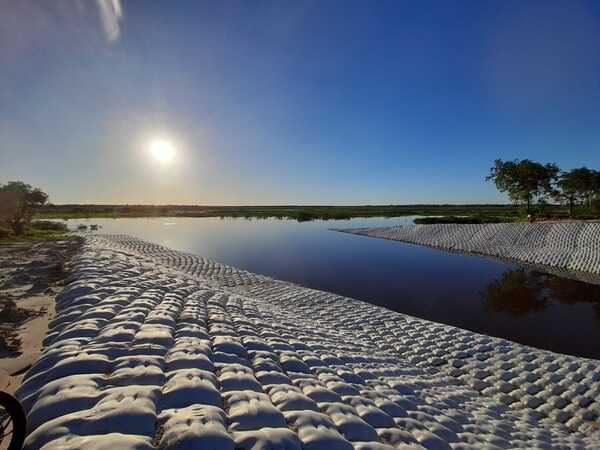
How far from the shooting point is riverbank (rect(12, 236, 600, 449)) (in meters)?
2.77

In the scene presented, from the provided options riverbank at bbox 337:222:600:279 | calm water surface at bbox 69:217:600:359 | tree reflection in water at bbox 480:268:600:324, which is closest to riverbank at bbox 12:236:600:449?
calm water surface at bbox 69:217:600:359

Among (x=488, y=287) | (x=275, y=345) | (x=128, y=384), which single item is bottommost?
(x=488, y=287)

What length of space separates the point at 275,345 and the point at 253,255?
26.6 m

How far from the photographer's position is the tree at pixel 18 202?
32366 mm

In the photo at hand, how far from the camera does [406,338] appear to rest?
1084 centimetres

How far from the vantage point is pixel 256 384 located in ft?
13.5

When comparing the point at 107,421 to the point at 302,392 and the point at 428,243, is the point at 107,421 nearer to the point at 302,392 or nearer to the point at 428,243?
the point at 302,392

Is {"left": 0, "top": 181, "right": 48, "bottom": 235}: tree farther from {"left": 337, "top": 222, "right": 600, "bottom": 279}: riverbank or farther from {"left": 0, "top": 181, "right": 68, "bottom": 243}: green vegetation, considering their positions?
{"left": 337, "top": 222, "right": 600, "bottom": 279}: riverbank

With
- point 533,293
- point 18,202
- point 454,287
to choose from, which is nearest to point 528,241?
point 533,293

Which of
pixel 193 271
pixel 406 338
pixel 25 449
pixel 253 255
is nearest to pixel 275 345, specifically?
pixel 25 449

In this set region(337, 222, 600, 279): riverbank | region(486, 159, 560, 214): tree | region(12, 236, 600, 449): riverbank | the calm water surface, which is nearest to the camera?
region(12, 236, 600, 449): riverbank

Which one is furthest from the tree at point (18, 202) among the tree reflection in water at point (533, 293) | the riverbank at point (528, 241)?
the riverbank at point (528, 241)

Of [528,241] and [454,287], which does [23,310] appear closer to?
[454,287]

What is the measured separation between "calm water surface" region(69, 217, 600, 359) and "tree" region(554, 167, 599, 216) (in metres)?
38.4
